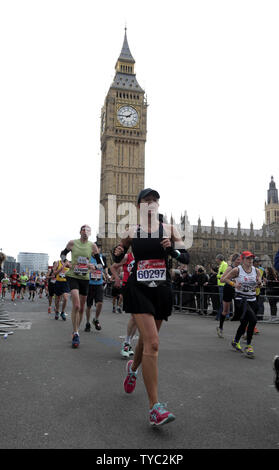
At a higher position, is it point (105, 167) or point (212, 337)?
point (105, 167)

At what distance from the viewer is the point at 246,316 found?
668 centimetres

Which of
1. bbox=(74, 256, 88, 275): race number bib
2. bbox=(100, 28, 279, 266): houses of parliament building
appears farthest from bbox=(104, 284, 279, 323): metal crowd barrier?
bbox=(100, 28, 279, 266): houses of parliament building

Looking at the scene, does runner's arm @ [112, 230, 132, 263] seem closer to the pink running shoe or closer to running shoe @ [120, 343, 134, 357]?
the pink running shoe

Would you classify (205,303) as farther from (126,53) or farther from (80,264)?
(126,53)

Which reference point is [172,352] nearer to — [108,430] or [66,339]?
[66,339]

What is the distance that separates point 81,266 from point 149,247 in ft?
12.5

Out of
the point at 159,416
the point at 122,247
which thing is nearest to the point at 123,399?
the point at 159,416

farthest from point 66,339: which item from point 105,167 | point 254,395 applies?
point 105,167

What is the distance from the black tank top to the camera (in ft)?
12.1

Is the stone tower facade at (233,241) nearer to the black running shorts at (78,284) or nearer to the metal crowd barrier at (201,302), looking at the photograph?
the metal crowd barrier at (201,302)

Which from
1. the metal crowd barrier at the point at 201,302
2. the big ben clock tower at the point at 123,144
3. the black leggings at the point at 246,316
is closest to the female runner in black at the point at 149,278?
the black leggings at the point at 246,316

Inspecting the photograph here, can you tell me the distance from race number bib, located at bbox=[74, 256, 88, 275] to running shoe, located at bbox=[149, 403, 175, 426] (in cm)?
436
